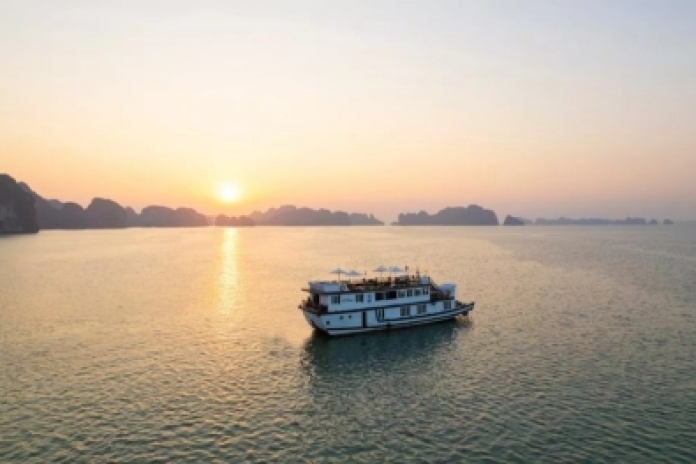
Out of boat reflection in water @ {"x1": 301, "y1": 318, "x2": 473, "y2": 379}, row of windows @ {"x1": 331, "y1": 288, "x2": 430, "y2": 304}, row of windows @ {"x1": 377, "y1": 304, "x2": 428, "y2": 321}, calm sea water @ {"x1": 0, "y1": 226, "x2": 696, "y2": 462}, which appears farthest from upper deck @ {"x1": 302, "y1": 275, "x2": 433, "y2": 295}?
calm sea water @ {"x1": 0, "y1": 226, "x2": 696, "y2": 462}

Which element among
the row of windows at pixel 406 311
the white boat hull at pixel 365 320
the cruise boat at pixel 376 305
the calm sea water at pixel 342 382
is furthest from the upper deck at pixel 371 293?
the calm sea water at pixel 342 382

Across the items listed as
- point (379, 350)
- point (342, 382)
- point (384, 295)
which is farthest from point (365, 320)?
point (342, 382)

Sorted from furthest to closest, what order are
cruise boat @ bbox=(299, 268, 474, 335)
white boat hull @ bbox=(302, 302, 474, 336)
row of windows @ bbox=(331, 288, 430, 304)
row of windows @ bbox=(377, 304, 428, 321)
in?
row of windows @ bbox=(377, 304, 428, 321)
row of windows @ bbox=(331, 288, 430, 304)
cruise boat @ bbox=(299, 268, 474, 335)
white boat hull @ bbox=(302, 302, 474, 336)

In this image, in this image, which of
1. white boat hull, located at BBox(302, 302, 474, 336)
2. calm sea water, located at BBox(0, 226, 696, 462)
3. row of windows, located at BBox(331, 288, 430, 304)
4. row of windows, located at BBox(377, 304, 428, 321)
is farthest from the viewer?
row of windows, located at BBox(377, 304, 428, 321)

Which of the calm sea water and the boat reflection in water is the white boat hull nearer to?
the boat reflection in water

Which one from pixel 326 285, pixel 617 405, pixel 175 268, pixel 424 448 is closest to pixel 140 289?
pixel 175 268

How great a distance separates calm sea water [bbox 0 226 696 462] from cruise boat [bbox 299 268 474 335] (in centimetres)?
252

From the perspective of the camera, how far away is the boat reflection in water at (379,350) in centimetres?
5741

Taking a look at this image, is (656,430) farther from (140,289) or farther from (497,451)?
(140,289)

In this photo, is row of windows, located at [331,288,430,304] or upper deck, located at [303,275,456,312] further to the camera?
row of windows, located at [331,288,430,304]

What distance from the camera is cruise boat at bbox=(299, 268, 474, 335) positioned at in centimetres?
7025

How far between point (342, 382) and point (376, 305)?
73.0 feet

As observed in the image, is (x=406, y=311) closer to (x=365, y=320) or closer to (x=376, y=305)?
(x=376, y=305)

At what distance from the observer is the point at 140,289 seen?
114 meters
